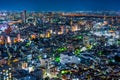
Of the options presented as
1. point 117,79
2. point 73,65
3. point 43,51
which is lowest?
point 117,79

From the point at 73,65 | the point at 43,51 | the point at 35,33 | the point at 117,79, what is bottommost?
the point at 117,79

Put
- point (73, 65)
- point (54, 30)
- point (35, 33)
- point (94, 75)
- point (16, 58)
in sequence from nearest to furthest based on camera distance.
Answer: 1. point (94, 75)
2. point (73, 65)
3. point (16, 58)
4. point (35, 33)
5. point (54, 30)

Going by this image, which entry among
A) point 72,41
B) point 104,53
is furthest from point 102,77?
point 72,41

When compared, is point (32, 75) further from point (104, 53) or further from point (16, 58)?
point (104, 53)

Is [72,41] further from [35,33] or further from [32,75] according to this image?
[32,75]

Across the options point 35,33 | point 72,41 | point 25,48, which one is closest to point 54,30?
point 35,33

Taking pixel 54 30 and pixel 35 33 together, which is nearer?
pixel 35 33

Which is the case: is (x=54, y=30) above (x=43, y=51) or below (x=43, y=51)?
above

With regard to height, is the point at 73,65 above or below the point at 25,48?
below

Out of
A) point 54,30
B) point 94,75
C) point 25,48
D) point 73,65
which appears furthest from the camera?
point 54,30

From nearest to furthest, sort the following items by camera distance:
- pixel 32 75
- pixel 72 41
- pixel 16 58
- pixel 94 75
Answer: pixel 32 75
pixel 94 75
pixel 16 58
pixel 72 41
